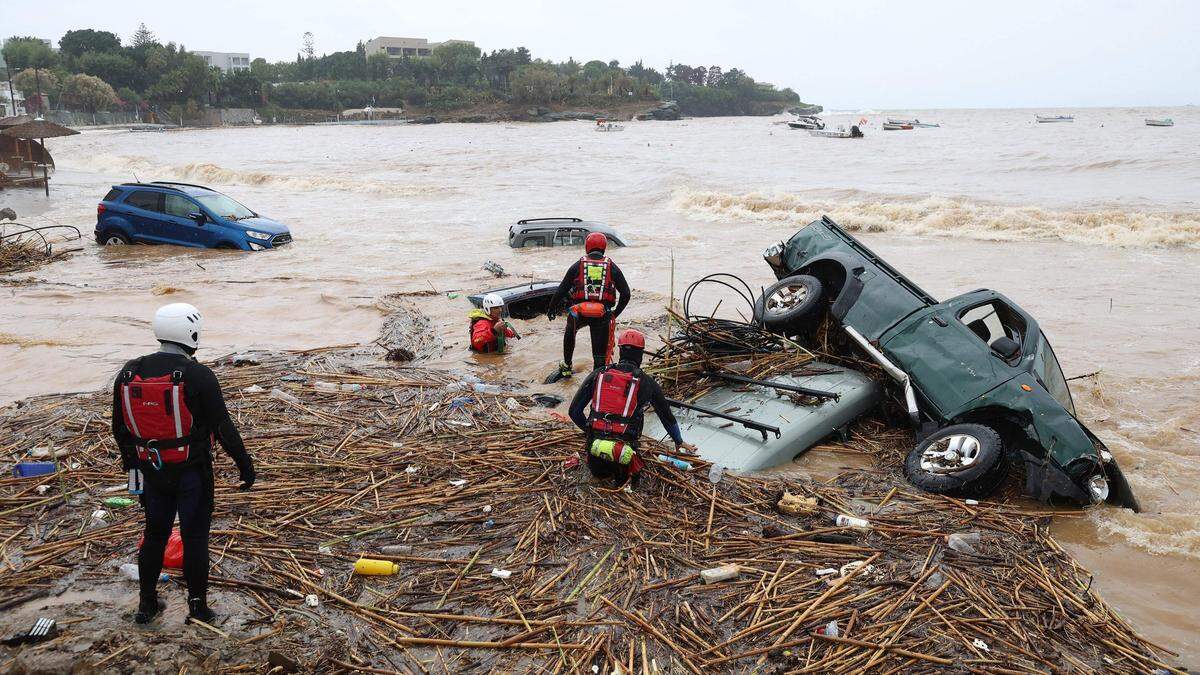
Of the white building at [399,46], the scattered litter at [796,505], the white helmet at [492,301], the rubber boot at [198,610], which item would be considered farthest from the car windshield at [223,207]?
the white building at [399,46]

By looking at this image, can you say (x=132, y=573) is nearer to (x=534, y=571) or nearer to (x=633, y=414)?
(x=534, y=571)

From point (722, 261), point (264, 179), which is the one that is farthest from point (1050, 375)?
point (264, 179)

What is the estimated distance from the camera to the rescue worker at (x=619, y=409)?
17.0 ft

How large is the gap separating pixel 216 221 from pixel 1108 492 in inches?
666

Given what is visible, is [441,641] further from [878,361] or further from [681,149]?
[681,149]

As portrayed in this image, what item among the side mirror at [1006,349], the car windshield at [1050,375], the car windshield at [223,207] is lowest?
the car windshield at [1050,375]

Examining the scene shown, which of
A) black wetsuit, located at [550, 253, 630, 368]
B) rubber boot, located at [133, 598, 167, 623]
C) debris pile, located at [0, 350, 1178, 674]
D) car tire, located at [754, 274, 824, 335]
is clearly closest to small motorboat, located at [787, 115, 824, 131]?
car tire, located at [754, 274, 824, 335]

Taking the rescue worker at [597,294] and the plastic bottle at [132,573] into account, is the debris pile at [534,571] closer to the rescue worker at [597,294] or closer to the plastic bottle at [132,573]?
the plastic bottle at [132,573]

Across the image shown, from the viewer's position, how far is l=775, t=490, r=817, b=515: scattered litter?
526cm

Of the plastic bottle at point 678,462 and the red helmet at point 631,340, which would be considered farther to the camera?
the plastic bottle at point 678,462

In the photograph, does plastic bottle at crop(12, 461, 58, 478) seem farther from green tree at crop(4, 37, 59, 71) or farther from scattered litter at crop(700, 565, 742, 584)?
green tree at crop(4, 37, 59, 71)

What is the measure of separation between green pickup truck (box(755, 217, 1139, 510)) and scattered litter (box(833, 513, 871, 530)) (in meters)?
1.10

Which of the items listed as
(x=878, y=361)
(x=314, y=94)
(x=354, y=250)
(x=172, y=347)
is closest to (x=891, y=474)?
(x=878, y=361)

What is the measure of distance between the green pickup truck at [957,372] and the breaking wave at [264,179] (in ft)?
84.8
